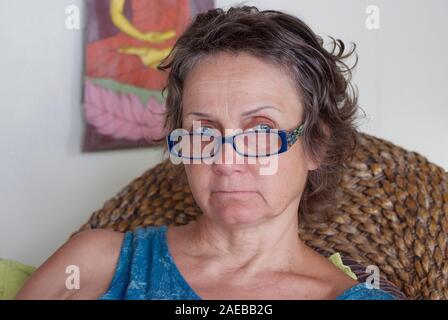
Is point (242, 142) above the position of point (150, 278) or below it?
above

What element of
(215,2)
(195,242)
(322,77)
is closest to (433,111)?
(215,2)

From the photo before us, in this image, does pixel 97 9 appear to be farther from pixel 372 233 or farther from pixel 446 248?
pixel 446 248

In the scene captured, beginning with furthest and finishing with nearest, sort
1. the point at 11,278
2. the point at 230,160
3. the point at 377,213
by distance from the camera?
1. the point at 377,213
2. the point at 11,278
3. the point at 230,160

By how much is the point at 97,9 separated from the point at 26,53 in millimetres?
241

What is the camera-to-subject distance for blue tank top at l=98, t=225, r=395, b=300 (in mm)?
1281

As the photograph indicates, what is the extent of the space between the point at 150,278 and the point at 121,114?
2.80ft

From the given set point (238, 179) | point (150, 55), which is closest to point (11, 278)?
point (238, 179)

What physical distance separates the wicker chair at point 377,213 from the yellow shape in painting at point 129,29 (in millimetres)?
494

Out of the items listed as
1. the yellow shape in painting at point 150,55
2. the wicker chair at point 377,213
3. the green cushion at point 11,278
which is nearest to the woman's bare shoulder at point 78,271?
the green cushion at point 11,278

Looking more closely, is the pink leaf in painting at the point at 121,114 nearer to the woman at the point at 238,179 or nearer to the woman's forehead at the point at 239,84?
the woman at the point at 238,179

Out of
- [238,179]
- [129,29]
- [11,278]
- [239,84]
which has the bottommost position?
[11,278]

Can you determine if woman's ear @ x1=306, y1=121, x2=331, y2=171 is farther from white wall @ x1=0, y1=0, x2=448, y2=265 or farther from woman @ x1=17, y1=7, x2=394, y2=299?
white wall @ x1=0, y1=0, x2=448, y2=265

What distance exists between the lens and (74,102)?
201 centimetres

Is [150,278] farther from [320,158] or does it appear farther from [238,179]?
[320,158]
